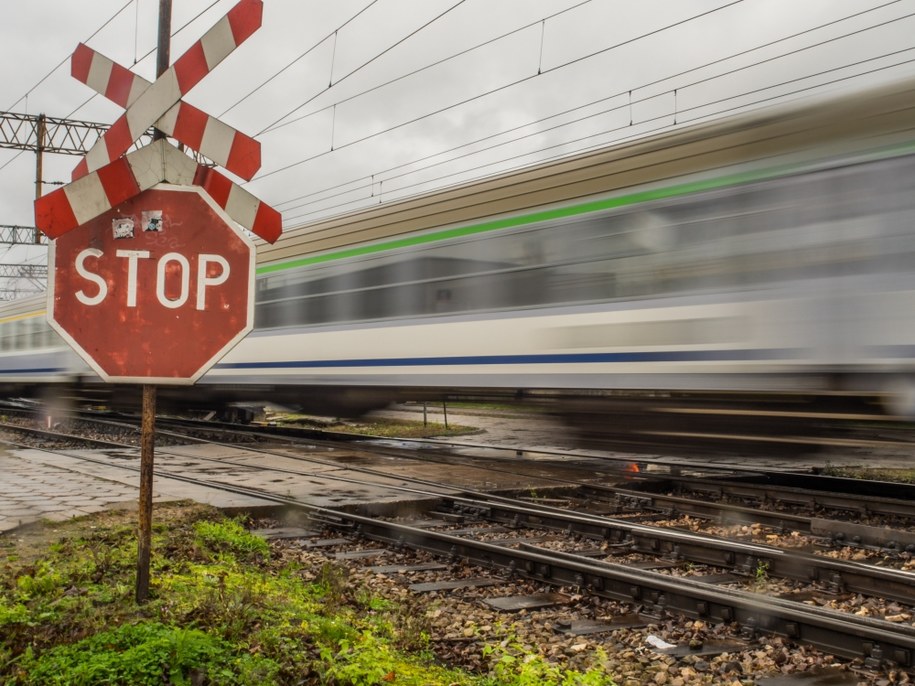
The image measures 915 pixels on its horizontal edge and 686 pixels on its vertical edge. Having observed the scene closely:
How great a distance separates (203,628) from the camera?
12.2 ft

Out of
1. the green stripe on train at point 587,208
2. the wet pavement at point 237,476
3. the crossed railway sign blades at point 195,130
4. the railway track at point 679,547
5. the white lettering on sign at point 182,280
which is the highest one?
the green stripe on train at point 587,208

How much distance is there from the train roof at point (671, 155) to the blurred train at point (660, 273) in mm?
18

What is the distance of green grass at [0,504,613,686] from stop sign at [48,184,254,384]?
109 cm

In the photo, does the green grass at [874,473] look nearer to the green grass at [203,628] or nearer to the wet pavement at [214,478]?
the wet pavement at [214,478]

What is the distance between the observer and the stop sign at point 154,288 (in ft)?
11.7

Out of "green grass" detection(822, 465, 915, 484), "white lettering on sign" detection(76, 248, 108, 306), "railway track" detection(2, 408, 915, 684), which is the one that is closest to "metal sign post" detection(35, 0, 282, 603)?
"white lettering on sign" detection(76, 248, 108, 306)

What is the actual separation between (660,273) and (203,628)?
18.5ft

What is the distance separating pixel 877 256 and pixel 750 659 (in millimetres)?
3947

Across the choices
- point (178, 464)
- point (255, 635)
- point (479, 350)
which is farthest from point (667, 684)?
point (178, 464)

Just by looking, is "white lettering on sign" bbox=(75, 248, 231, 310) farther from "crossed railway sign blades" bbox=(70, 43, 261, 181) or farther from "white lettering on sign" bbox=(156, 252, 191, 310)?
"crossed railway sign blades" bbox=(70, 43, 261, 181)

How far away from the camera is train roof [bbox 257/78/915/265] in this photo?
6879mm

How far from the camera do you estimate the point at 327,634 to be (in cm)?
388

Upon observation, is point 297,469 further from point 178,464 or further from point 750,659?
point 750,659

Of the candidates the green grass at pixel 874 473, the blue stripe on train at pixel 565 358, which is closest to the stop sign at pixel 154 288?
the blue stripe on train at pixel 565 358
